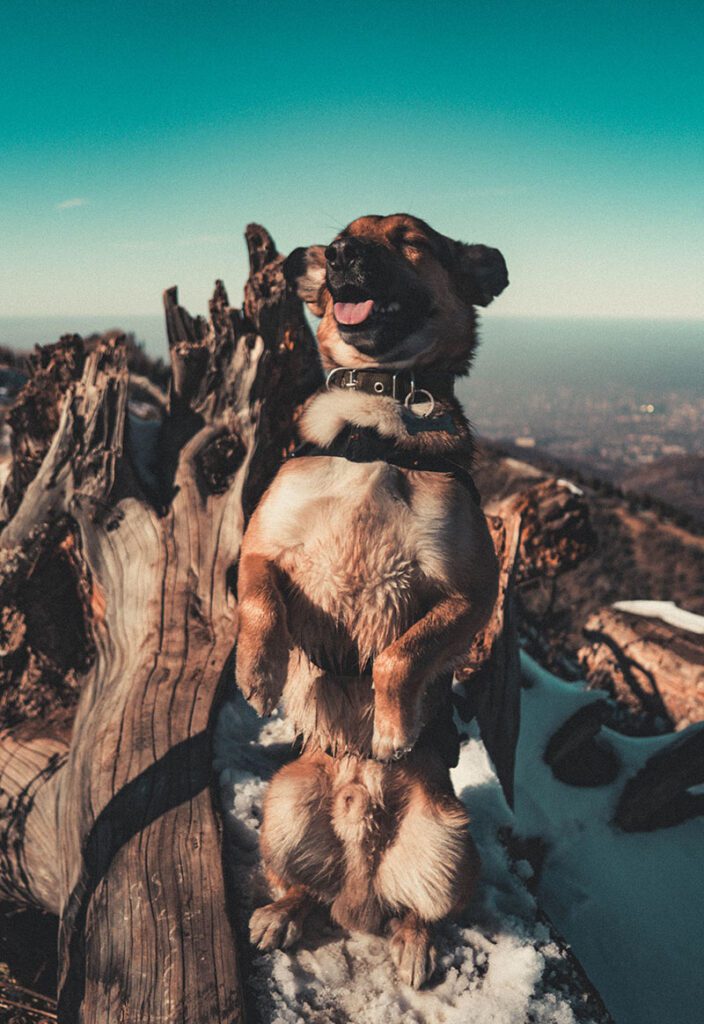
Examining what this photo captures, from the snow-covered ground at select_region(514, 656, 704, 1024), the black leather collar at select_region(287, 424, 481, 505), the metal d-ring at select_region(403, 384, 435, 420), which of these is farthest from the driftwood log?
the metal d-ring at select_region(403, 384, 435, 420)

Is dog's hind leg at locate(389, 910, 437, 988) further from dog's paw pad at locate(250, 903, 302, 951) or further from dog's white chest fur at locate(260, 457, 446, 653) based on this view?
dog's white chest fur at locate(260, 457, 446, 653)

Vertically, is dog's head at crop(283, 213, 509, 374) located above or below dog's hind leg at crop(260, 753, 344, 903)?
above

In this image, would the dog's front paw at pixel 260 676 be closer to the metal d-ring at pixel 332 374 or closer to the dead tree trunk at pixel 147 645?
the dead tree trunk at pixel 147 645

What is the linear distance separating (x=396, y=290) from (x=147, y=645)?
2967 millimetres

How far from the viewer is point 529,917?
306 centimetres

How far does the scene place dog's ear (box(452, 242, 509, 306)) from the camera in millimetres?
3016

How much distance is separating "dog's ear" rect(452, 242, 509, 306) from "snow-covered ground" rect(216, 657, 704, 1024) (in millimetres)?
2891

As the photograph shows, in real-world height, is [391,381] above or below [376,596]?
above

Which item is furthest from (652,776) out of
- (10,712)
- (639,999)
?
(10,712)

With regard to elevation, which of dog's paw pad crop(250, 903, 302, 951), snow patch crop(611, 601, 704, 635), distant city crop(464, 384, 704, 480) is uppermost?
dog's paw pad crop(250, 903, 302, 951)

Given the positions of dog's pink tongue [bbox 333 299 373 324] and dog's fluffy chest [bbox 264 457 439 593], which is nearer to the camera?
dog's fluffy chest [bbox 264 457 439 593]

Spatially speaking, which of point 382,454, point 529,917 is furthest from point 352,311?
point 529,917

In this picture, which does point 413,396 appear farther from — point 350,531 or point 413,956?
point 413,956

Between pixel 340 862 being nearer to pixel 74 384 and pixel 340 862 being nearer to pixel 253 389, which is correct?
pixel 253 389
